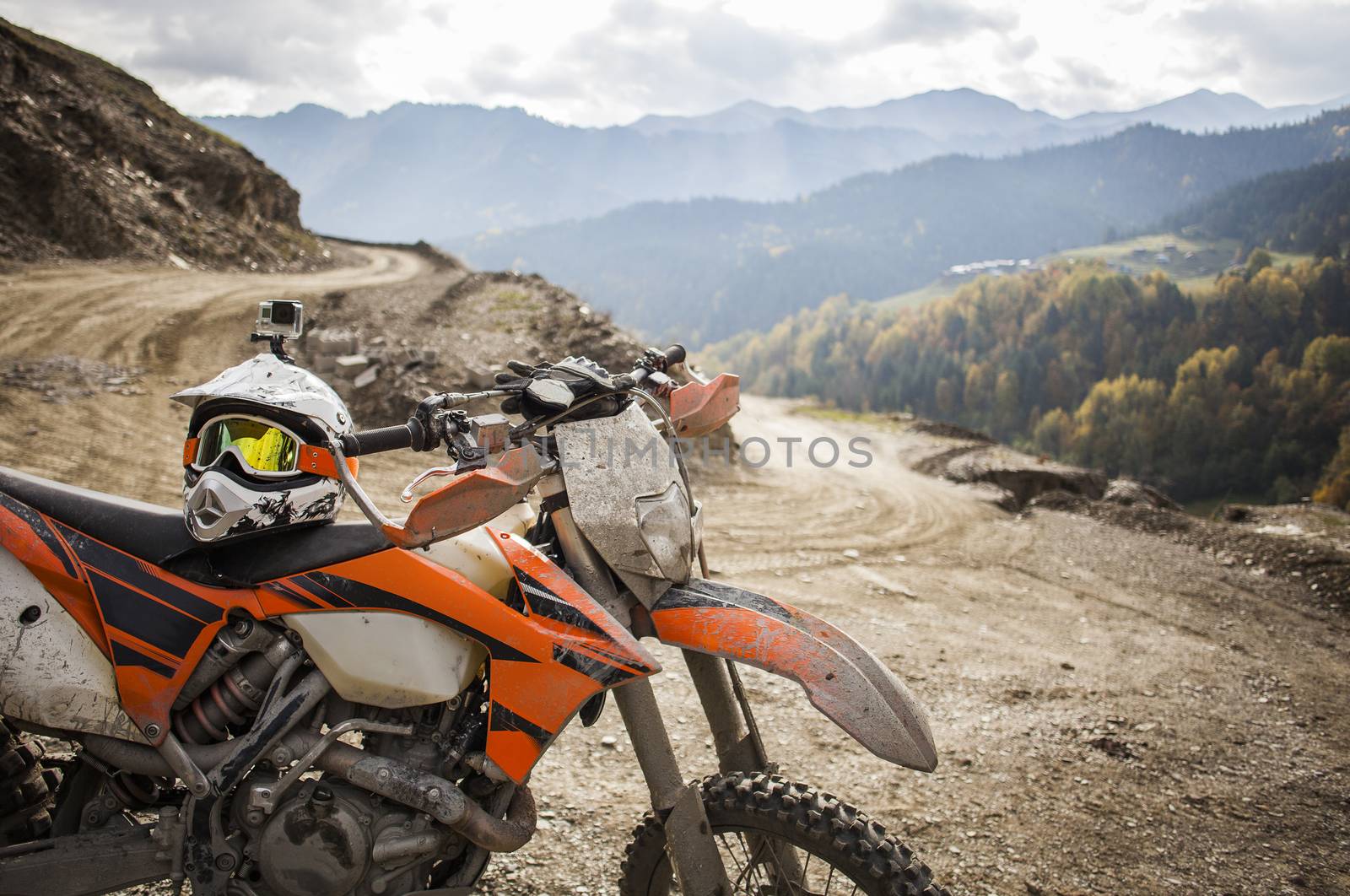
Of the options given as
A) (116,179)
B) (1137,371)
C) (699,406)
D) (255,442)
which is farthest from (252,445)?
(1137,371)

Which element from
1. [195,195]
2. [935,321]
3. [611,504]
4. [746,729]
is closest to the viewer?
[611,504]

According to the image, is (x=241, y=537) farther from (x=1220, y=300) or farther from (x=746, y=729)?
(x=1220, y=300)

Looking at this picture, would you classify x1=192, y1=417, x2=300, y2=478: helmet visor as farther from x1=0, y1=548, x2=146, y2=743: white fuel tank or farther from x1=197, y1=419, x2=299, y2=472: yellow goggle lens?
x1=0, y1=548, x2=146, y2=743: white fuel tank

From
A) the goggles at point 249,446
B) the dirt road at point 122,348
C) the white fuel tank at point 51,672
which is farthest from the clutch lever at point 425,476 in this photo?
the dirt road at point 122,348

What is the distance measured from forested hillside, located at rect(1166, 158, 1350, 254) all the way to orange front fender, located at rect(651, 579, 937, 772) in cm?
8444

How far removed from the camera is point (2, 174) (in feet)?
61.3

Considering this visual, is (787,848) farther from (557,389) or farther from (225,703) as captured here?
(225,703)

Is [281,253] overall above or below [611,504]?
above

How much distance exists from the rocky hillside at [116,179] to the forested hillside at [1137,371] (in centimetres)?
5093

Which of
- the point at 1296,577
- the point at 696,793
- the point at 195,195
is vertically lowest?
the point at 1296,577

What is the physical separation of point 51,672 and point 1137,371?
85490mm

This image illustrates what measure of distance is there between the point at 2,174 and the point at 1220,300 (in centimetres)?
Result: 8403

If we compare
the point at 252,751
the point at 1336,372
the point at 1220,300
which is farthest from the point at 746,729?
the point at 1220,300

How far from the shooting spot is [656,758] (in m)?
2.39
